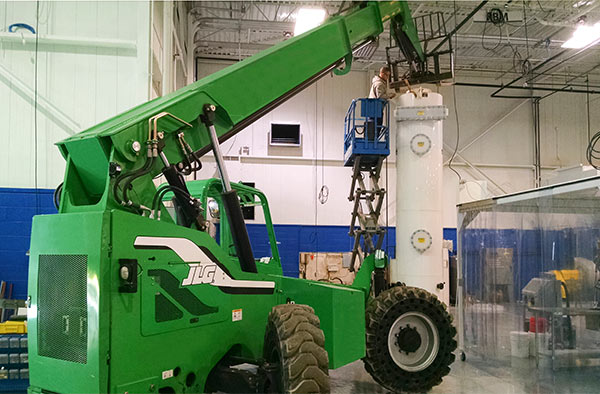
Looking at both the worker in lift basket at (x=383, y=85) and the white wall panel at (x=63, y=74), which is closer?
the white wall panel at (x=63, y=74)

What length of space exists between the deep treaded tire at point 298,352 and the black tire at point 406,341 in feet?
6.84

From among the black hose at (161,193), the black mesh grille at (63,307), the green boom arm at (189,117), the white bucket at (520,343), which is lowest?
the white bucket at (520,343)

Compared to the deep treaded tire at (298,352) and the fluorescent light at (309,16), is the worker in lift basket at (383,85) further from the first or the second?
the deep treaded tire at (298,352)

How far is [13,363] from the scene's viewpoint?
571 centimetres

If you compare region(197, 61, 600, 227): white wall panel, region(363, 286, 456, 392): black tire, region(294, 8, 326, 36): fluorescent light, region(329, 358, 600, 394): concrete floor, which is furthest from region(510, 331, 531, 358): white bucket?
region(197, 61, 600, 227): white wall panel

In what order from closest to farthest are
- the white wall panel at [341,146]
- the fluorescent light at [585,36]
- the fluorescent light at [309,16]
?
the fluorescent light at [309,16] → the fluorescent light at [585,36] → the white wall panel at [341,146]

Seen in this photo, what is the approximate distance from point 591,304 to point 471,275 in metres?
2.32

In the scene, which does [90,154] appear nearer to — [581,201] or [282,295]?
[282,295]

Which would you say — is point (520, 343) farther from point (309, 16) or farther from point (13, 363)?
point (309, 16)

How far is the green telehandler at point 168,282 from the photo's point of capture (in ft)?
10.4

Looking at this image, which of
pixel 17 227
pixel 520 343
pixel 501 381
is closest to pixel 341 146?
pixel 520 343

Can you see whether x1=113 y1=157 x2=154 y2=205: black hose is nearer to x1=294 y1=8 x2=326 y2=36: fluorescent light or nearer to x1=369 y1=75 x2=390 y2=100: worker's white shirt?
x1=369 y1=75 x2=390 y2=100: worker's white shirt

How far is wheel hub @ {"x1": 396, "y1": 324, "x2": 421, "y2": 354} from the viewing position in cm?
574

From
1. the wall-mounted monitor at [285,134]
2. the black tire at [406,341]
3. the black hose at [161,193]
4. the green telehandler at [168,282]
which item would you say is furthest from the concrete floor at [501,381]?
the wall-mounted monitor at [285,134]
